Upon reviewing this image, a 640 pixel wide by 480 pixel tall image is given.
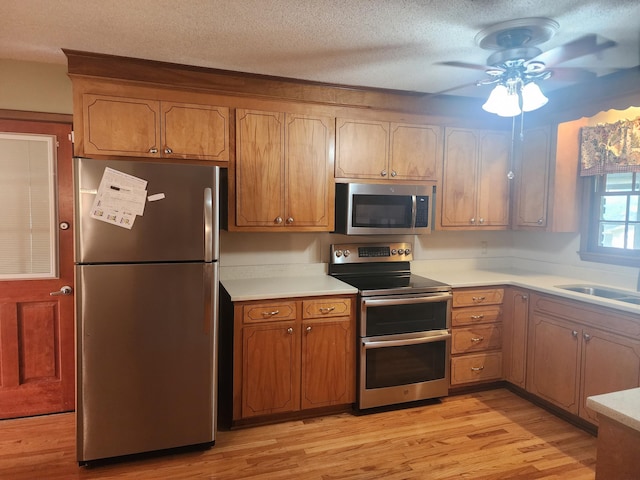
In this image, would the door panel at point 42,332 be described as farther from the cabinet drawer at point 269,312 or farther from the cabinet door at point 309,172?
the cabinet door at point 309,172

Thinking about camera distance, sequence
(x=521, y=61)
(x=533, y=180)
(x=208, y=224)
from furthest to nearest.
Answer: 1. (x=533, y=180)
2. (x=208, y=224)
3. (x=521, y=61)

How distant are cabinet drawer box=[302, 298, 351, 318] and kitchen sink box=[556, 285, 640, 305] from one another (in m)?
1.56

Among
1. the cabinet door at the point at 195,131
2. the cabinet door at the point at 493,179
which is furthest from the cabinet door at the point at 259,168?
the cabinet door at the point at 493,179

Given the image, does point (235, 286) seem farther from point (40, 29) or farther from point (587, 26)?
point (587, 26)

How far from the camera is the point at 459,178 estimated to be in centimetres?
350

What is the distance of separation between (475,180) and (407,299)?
1249 mm

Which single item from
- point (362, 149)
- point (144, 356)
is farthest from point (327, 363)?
point (362, 149)

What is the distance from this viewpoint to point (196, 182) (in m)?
2.39

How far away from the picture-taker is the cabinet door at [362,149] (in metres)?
3.14

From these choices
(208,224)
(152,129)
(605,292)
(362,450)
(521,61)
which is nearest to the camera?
(521,61)

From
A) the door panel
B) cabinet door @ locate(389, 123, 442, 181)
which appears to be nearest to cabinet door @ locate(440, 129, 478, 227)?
cabinet door @ locate(389, 123, 442, 181)

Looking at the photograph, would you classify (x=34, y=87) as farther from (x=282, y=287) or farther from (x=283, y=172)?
(x=282, y=287)

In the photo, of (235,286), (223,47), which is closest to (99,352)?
(235,286)

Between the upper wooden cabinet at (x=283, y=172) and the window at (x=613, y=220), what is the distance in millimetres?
2051
